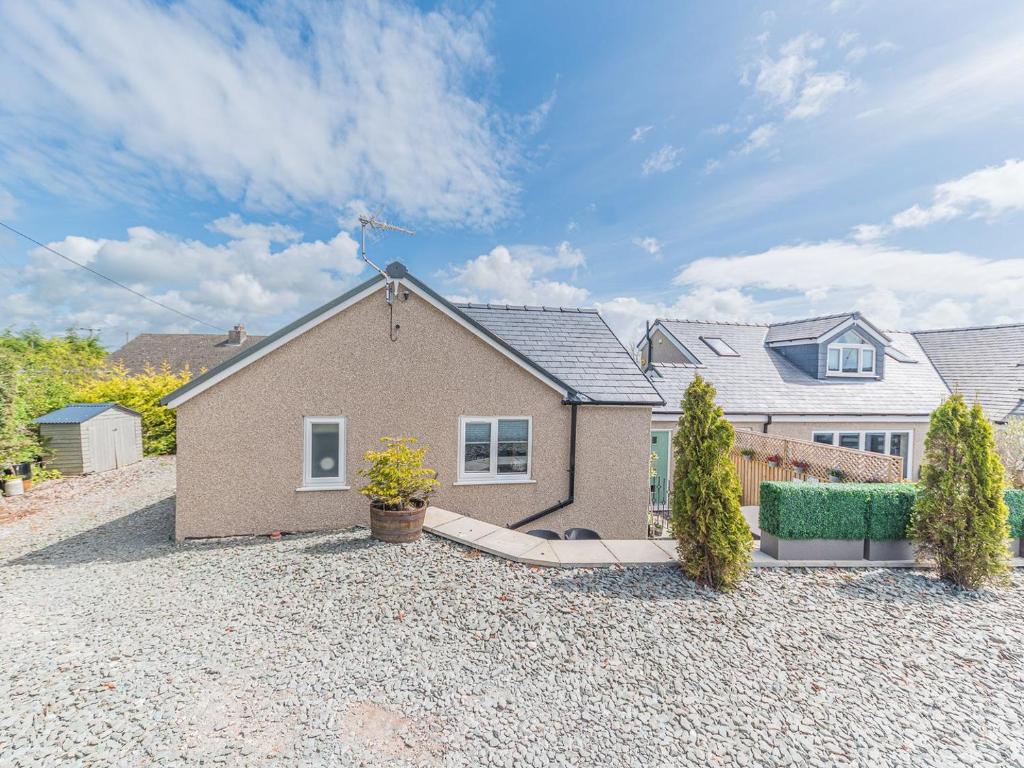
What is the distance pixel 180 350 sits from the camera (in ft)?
116

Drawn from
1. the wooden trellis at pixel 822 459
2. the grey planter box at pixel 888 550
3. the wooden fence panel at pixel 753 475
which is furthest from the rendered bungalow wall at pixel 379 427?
the wooden trellis at pixel 822 459

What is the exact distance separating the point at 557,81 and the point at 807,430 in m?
16.1

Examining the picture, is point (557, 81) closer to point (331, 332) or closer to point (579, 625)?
point (331, 332)

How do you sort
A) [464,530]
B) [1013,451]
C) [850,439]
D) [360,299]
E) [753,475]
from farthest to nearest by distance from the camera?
[850,439], [753,475], [1013,451], [360,299], [464,530]

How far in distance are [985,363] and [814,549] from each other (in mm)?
24185

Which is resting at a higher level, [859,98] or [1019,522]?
[859,98]

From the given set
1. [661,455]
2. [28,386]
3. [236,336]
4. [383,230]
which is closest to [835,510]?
[661,455]

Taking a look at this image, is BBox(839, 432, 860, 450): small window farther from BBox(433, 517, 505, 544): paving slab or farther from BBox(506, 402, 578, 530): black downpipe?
BBox(433, 517, 505, 544): paving slab

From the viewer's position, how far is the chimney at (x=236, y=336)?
3766cm

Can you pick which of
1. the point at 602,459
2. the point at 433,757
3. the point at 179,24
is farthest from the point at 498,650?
the point at 179,24

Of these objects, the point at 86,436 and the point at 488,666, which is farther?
the point at 86,436

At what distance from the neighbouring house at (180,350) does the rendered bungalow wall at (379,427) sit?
93.7ft

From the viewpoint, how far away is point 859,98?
32.9ft

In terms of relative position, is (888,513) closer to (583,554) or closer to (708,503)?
(708,503)
